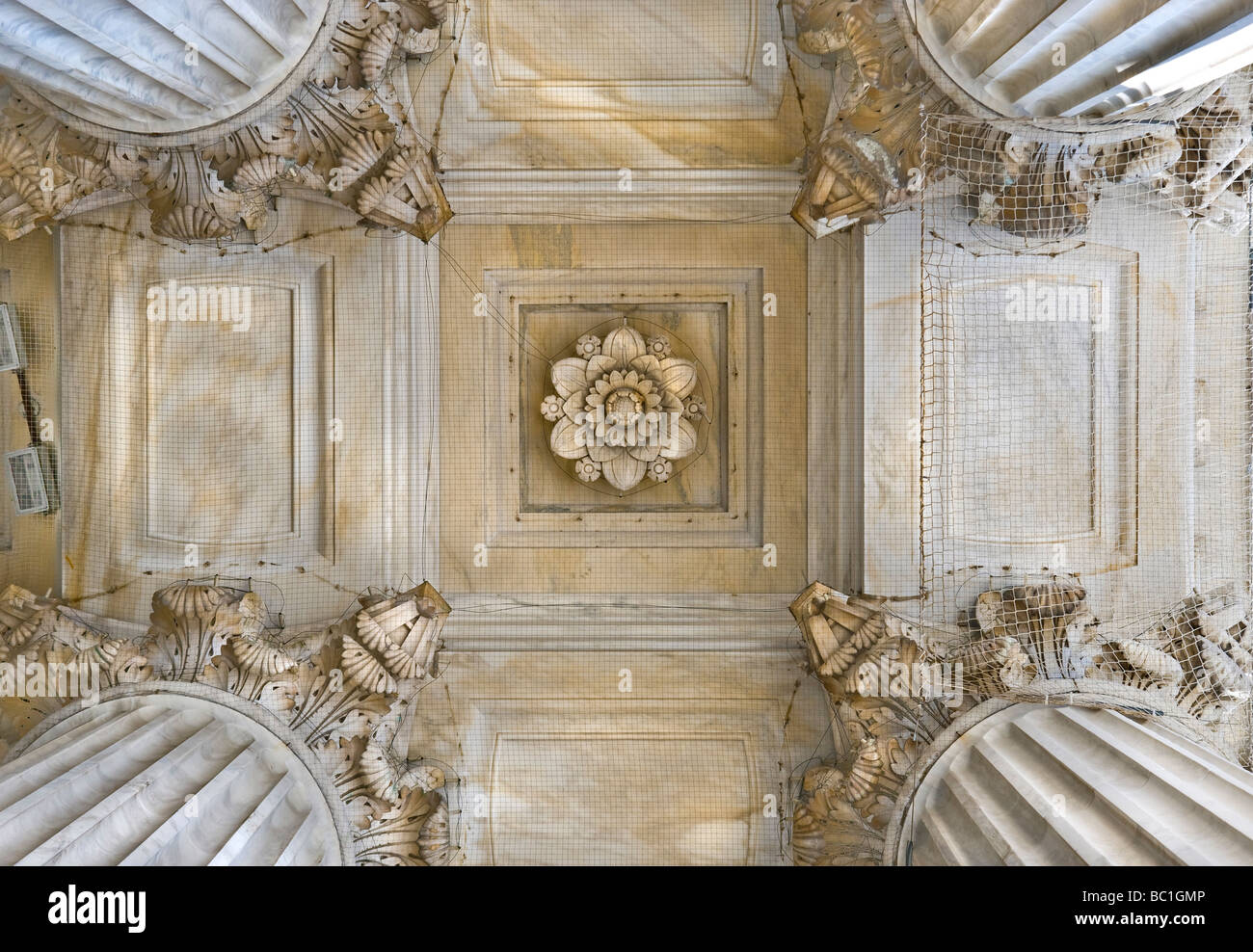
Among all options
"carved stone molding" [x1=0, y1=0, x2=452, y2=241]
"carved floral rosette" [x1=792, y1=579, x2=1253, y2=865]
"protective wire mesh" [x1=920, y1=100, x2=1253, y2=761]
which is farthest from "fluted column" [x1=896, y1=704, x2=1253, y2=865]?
"carved stone molding" [x1=0, y1=0, x2=452, y2=241]

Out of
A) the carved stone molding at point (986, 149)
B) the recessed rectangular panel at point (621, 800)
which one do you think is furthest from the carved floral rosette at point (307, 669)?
the carved stone molding at point (986, 149)

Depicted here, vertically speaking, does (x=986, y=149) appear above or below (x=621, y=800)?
above

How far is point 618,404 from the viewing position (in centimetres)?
520

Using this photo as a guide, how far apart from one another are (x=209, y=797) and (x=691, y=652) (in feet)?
10.0

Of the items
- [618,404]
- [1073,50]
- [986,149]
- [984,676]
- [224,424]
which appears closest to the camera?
[1073,50]

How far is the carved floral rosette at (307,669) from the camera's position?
4.35 metres

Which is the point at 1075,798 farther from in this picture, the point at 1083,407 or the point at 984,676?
the point at 1083,407

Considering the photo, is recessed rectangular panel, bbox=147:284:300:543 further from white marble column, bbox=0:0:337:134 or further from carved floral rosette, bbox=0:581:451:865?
white marble column, bbox=0:0:337:134

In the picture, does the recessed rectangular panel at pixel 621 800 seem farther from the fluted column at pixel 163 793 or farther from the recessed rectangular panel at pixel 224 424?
the recessed rectangular panel at pixel 224 424

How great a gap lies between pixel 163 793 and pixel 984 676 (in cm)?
422

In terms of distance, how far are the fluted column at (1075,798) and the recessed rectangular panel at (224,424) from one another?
4453 mm

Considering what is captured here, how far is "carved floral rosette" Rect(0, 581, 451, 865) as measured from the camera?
435 cm

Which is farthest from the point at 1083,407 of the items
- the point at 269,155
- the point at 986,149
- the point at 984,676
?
the point at 269,155
